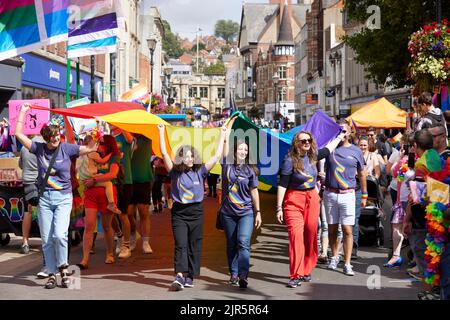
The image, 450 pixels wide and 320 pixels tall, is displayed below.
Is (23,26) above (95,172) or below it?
above

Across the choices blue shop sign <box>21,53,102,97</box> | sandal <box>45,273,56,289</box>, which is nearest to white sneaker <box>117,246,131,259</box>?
sandal <box>45,273,56,289</box>

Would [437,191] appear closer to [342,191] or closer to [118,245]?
[342,191]

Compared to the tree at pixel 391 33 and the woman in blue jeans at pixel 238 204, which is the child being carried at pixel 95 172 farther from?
the tree at pixel 391 33

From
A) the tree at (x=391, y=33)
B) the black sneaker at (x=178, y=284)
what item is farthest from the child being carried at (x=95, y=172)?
the tree at (x=391, y=33)

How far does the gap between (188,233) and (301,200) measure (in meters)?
1.40

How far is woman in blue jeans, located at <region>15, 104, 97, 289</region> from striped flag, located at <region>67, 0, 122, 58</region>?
6553 mm

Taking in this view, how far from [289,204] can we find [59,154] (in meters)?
2.77

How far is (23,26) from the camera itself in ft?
33.2

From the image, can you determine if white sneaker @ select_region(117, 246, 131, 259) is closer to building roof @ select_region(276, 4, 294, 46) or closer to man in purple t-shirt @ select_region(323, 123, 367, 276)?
man in purple t-shirt @ select_region(323, 123, 367, 276)

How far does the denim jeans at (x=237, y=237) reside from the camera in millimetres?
9391

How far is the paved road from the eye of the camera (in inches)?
344

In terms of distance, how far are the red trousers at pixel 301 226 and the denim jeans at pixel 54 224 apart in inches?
103

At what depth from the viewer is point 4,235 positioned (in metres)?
12.9

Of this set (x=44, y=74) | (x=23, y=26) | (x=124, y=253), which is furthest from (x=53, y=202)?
(x=44, y=74)
